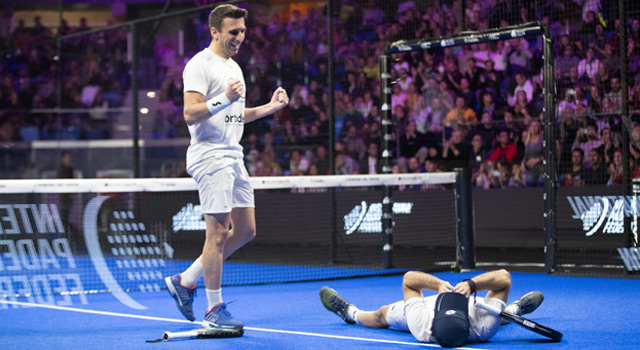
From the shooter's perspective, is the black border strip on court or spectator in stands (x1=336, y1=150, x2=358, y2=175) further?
spectator in stands (x1=336, y1=150, x2=358, y2=175)

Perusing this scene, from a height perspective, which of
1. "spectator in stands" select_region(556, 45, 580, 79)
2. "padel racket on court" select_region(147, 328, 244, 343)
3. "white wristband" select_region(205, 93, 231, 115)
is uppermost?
"spectator in stands" select_region(556, 45, 580, 79)

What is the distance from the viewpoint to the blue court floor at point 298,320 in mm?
5738

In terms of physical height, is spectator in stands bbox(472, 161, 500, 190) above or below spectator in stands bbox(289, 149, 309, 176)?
below

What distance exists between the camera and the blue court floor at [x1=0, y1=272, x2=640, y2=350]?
18.8 ft

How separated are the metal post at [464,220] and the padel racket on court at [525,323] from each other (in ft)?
17.8

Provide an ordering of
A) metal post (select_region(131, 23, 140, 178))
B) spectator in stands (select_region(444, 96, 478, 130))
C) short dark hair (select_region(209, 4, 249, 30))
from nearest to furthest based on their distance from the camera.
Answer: short dark hair (select_region(209, 4, 249, 30)) < spectator in stands (select_region(444, 96, 478, 130)) < metal post (select_region(131, 23, 140, 178))

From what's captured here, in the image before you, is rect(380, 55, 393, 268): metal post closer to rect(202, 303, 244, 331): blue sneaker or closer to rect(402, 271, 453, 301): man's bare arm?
rect(202, 303, 244, 331): blue sneaker

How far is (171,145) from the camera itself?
1602 centimetres

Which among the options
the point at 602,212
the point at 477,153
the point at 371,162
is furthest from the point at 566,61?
the point at 371,162

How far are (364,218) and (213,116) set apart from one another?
20.7 feet

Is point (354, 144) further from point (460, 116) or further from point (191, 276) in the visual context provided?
point (191, 276)

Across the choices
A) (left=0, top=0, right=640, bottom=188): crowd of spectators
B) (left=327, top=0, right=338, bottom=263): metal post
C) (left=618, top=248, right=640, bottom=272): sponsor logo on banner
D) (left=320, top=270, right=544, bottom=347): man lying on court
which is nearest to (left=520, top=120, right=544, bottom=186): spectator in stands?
(left=0, top=0, right=640, bottom=188): crowd of spectators

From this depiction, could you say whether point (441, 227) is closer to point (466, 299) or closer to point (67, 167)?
point (466, 299)

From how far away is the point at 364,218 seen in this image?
1224cm
